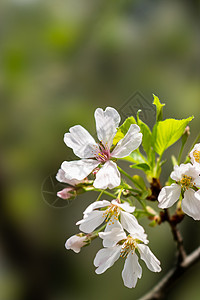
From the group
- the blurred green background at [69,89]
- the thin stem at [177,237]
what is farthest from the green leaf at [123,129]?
the blurred green background at [69,89]

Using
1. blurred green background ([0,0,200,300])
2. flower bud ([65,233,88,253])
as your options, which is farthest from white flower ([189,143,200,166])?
blurred green background ([0,0,200,300])

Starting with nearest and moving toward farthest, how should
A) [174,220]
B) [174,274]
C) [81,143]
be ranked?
1. [81,143]
2. [174,220]
3. [174,274]

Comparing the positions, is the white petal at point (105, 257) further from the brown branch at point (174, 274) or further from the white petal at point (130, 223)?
the brown branch at point (174, 274)

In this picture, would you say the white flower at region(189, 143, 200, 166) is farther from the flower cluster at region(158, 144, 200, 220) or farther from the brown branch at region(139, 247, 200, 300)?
the brown branch at region(139, 247, 200, 300)

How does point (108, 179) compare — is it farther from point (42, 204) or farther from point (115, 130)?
point (42, 204)

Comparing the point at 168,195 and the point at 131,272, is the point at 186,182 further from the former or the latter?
the point at 131,272

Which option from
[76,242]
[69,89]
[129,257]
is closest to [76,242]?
[76,242]

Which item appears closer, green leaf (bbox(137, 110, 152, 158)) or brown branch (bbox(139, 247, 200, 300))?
green leaf (bbox(137, 110, 152, 158))

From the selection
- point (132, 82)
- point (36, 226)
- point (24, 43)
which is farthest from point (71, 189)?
point (24, 43)
